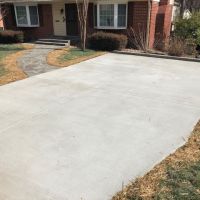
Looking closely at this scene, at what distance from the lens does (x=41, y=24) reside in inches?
685

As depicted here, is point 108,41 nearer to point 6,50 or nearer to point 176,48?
point 176,48

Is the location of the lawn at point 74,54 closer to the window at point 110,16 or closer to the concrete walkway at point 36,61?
the concrete walkway at point 36,61

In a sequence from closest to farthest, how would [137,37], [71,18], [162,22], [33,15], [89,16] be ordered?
[137,37] < [162,22] < [89,16] < [71,18] < [33,15]

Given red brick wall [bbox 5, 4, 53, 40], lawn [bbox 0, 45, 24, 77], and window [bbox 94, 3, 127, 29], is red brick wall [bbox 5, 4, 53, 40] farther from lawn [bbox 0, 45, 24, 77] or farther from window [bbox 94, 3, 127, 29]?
window [bbox 94, 3, 127, 29]

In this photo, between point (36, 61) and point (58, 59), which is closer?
point (36, 61)

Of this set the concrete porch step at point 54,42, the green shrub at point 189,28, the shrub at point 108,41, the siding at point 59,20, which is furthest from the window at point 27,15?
the green shrub at point 189,28

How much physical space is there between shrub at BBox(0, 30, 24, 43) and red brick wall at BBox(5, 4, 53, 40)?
1.10 m

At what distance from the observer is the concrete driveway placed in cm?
374

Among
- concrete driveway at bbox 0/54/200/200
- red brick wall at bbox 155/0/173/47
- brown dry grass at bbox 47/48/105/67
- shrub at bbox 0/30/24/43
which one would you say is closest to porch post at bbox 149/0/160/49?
red brick wall at bbox 155/0/173/47

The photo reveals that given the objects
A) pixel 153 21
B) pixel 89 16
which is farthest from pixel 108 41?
pixel 153 21

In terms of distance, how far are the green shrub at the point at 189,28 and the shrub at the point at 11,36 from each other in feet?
31.7

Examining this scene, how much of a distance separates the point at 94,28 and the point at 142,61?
5256 mm

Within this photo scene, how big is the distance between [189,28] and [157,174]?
39.6 ft

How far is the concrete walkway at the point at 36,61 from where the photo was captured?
9.91 meters
